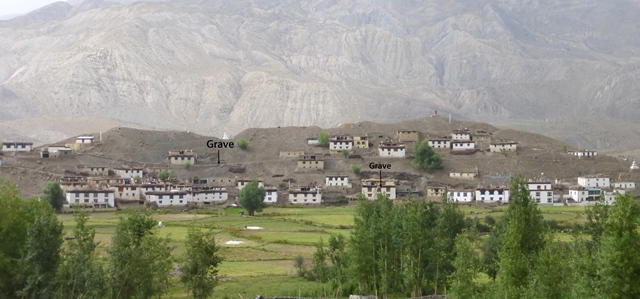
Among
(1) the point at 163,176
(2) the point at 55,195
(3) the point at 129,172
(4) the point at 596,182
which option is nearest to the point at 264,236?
(2) the point at 55,195

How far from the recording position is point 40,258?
31453 mm

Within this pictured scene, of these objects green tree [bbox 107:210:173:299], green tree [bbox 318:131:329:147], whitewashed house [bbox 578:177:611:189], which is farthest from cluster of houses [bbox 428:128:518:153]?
green tree [bbox 107:210:173:299]

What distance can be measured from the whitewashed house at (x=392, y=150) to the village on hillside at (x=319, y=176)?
0.14 meters

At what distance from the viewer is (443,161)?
357 ft

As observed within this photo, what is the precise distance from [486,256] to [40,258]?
23.9 metres

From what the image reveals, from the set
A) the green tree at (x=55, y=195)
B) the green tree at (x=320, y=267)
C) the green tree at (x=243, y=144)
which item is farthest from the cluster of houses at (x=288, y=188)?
the green tree at (x=320, y=267)

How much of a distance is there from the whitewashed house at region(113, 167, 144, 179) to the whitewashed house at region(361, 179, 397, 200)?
28774mm

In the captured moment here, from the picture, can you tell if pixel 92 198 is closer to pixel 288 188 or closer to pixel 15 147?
pixel 288 188

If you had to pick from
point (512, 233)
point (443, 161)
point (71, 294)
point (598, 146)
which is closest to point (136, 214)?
point (71, 294)

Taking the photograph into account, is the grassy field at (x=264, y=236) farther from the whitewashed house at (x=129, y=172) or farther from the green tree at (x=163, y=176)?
the whitewashed house at (x=129, y=172)

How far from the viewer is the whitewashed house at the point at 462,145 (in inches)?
4547

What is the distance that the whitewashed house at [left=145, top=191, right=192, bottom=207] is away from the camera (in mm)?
87500

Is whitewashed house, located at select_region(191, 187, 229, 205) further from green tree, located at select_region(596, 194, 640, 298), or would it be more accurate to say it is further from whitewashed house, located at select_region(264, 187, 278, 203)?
green tree, located at select_region(596, 194, 640, 298)

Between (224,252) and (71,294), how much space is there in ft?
73.2
